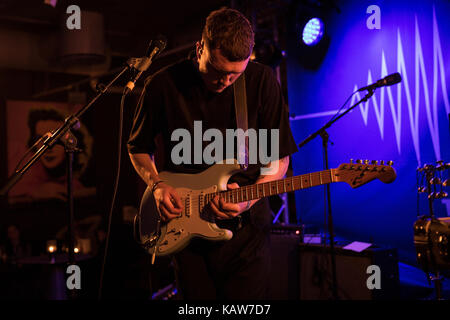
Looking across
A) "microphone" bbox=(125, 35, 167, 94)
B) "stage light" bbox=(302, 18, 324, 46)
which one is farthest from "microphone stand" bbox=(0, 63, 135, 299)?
"stage light" bbox=(302, 18, 324, 46)

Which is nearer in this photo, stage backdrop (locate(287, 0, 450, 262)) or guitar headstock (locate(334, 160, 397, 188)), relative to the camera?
guitar headstock (locate(334, 160, 397, 188))

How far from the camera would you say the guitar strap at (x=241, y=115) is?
7.66 feet

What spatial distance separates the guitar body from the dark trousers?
0.08 metres

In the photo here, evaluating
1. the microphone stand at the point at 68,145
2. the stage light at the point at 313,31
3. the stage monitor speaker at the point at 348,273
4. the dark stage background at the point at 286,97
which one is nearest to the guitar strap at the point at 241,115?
the microphone stand at the point at 68,145

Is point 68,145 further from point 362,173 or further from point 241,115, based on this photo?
point 362,173

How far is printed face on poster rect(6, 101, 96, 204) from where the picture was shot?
6.32 m

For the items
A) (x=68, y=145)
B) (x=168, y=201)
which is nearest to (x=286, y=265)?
(x=168, y=201)

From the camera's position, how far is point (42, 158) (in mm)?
6613

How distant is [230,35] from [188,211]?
3.12ft

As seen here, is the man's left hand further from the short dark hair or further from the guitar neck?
the short dark hair

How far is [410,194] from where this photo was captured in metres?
4.16

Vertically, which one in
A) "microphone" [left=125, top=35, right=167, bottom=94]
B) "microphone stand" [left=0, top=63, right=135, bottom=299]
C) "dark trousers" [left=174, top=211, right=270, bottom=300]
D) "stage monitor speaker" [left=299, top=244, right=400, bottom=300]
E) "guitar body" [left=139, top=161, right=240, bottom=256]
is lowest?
"stage monitor speaker" [left=299, top=244, right=400, bottom=300]

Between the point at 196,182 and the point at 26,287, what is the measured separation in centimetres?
332
